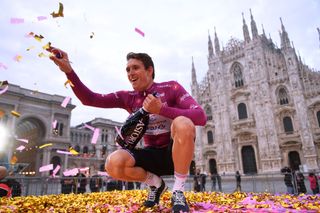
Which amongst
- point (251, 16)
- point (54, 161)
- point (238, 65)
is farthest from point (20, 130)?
point (251, 16)

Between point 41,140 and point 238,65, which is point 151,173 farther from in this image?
point 41,140

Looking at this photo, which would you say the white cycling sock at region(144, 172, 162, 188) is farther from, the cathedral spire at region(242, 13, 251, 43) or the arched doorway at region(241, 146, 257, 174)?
the cathedral spire at region(242, 13, 251, 43)

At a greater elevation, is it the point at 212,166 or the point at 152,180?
the point at 152,180

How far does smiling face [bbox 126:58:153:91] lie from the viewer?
2660mm

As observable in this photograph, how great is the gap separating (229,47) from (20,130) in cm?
3752

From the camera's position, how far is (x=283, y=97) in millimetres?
27766

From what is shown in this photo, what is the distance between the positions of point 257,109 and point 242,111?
2698 millimetres

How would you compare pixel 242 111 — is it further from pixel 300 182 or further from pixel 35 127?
pixel 35 127

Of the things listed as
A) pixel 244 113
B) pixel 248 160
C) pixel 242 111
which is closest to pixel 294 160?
pixel 248 160

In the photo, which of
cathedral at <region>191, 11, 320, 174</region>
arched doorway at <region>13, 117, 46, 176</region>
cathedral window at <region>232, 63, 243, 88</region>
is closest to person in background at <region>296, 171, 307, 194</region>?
cathedral at <region>191, 11, 320, 174</region>

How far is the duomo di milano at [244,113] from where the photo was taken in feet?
83.7

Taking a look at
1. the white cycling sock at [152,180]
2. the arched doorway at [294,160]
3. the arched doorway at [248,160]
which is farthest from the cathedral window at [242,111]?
the white cycling sock at [152,180]

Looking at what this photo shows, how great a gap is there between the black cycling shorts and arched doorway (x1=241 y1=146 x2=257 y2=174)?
93.7 ft

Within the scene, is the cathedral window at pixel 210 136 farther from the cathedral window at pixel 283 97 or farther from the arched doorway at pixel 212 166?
the cathedral window at pixel 283 97
